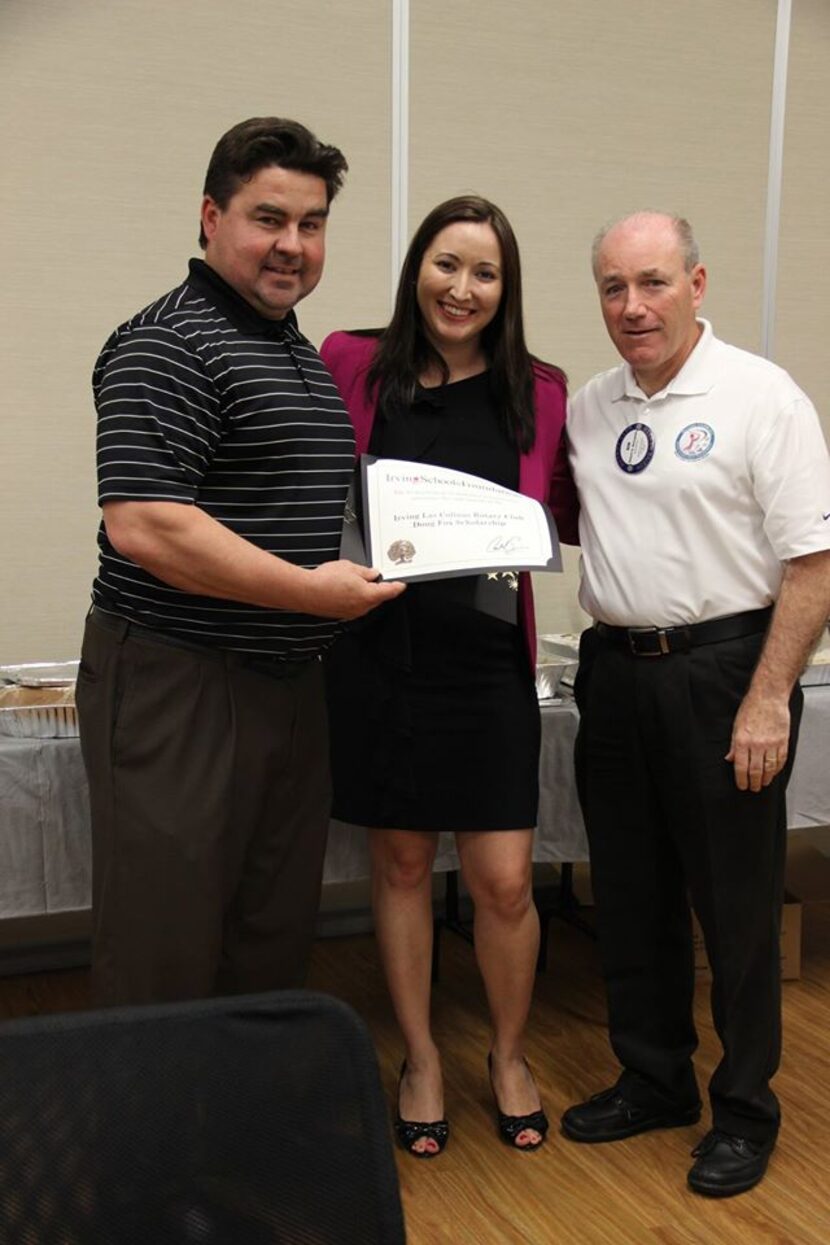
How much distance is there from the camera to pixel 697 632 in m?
2.19

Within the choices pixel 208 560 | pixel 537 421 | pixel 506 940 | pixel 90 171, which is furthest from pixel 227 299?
pixel 90 171

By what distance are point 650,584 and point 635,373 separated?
39 cm

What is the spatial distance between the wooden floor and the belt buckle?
3.12 feet

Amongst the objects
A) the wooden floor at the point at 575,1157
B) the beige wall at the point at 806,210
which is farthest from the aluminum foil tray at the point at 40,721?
the beige wall at the point at 806,210

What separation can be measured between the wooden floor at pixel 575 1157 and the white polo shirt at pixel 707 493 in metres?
1.01

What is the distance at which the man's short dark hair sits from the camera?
178cm

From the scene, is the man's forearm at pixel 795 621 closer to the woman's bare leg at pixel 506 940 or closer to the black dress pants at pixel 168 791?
the woman's bare leg at pixel 506 940

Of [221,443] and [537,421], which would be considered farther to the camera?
[537,421]

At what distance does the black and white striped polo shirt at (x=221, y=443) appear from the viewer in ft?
5.63

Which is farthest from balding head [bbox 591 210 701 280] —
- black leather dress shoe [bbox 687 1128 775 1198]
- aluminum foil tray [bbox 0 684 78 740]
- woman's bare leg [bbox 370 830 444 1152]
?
black leather dress shoe [bbox 687 1128 775 1198]

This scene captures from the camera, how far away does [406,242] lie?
347 centimetres

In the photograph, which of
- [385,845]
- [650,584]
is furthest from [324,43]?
[385,845]

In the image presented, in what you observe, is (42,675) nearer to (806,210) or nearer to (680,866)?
(680,866)
